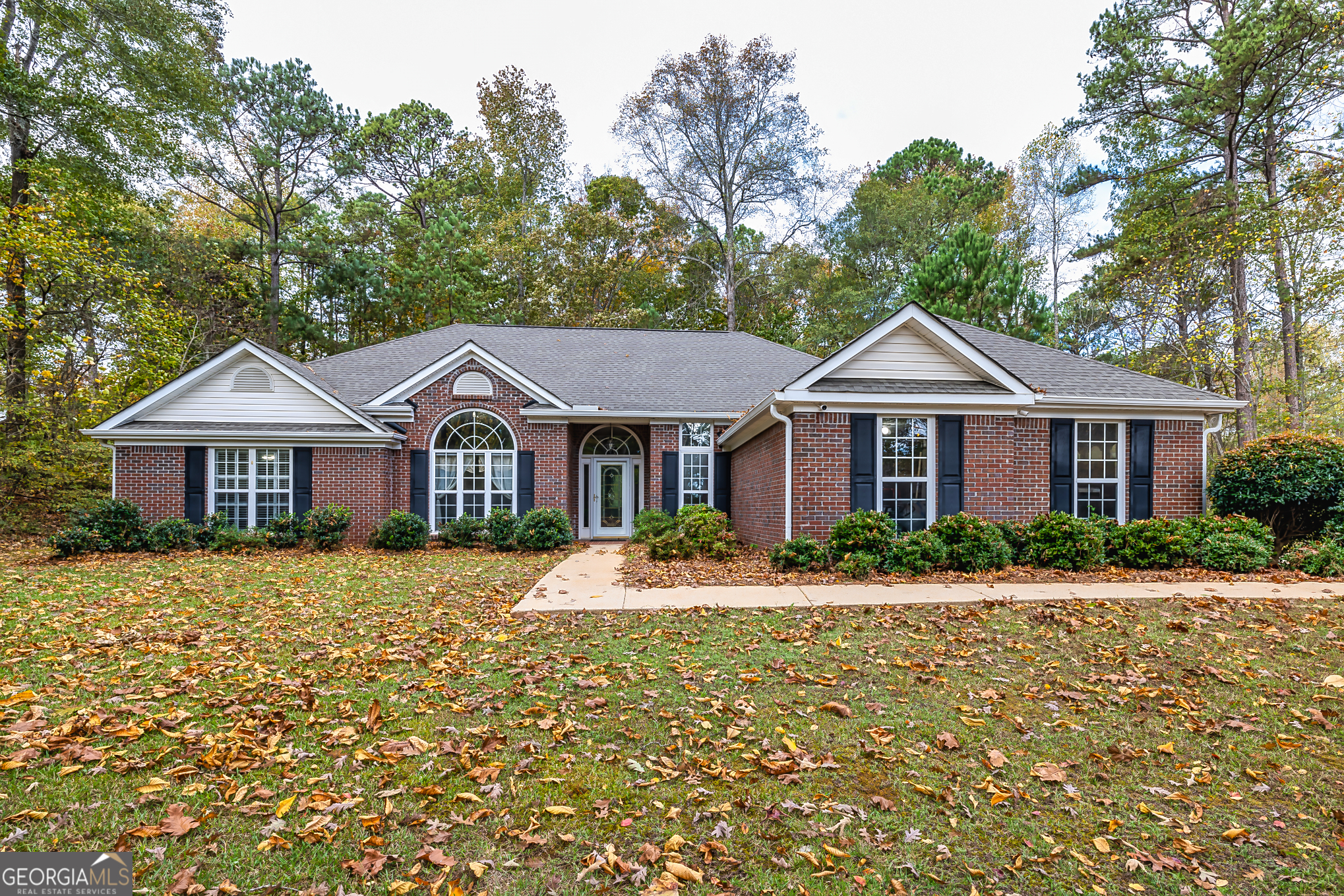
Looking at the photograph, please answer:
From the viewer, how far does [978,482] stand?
36.0 feet

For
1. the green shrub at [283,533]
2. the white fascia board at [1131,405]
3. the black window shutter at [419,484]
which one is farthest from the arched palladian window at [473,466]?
the white fascia board at [1131,405]

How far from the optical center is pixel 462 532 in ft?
45.5

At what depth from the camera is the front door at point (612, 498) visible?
16484 millimetres

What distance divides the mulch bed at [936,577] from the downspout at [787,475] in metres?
0.80

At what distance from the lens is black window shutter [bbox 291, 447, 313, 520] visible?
14000 mm

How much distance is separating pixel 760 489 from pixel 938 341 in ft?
14.2

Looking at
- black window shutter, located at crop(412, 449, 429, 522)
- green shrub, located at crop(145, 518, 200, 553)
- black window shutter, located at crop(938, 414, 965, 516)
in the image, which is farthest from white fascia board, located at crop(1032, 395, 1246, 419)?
green shrub, located at crop(145, 518, 200, 553)

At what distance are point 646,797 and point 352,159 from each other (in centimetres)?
3136

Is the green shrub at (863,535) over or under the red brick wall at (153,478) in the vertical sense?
under

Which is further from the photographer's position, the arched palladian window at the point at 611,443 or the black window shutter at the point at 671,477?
the arched palladian window at the point at 611,443

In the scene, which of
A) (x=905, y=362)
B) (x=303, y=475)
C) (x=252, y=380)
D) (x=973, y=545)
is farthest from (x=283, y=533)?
(x=973, y=545)

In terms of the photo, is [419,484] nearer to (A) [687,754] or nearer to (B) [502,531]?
(B) [502,531]

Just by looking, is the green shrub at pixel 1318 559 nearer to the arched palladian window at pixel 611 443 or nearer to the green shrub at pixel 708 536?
the green shrub at pixel 708 536

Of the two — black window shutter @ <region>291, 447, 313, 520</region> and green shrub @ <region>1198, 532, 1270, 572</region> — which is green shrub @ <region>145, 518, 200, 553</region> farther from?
green shrub @ <region>1198, 532, 1270, 572</region>
